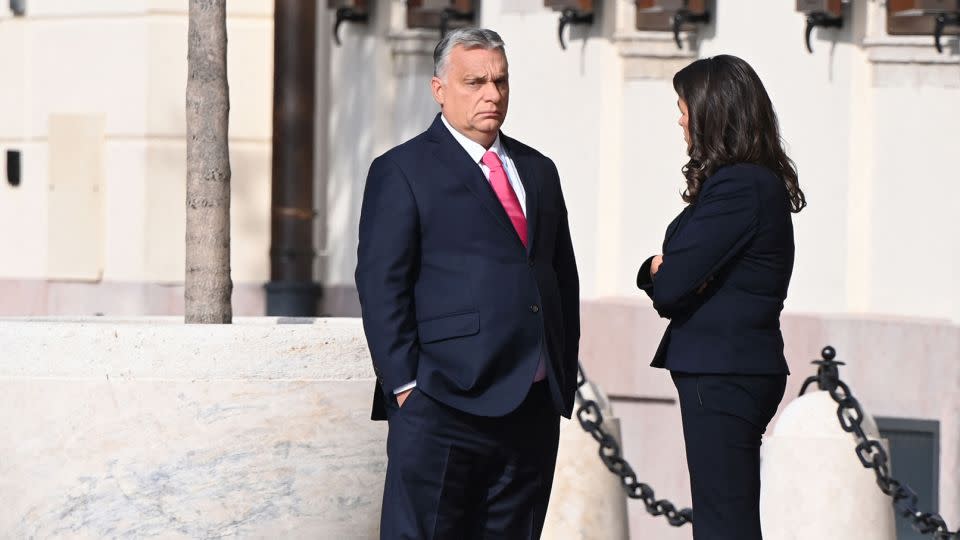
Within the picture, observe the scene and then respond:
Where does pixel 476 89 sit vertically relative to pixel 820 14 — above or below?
below

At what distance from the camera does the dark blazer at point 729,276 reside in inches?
175

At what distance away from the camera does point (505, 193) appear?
4438 mm

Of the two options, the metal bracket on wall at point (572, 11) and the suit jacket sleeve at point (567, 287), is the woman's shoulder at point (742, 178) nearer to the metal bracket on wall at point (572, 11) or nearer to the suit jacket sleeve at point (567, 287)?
the suit jacket sleeve at point (567, 287)

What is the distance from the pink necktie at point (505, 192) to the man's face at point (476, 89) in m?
0.06

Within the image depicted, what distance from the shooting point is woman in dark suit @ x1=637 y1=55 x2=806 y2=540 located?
4.45m

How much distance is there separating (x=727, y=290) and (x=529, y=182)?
0.53 metres

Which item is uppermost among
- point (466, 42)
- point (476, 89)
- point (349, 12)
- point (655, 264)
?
point (349, 12)

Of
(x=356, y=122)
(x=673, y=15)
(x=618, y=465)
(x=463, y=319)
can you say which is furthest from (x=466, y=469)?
(x=356, y=122)

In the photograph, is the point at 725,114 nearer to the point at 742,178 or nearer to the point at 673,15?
the point at 742,178

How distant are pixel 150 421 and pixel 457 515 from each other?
100cm

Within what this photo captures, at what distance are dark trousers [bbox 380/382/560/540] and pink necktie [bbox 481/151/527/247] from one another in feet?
1.22

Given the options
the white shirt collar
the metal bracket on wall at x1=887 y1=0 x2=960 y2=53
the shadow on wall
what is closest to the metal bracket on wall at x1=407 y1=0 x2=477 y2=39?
the shadow on wall

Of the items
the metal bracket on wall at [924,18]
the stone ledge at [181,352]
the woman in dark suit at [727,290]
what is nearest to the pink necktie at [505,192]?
the woman in dark suit at [727,290]

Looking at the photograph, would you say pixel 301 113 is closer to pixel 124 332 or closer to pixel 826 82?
pixel 826 82
